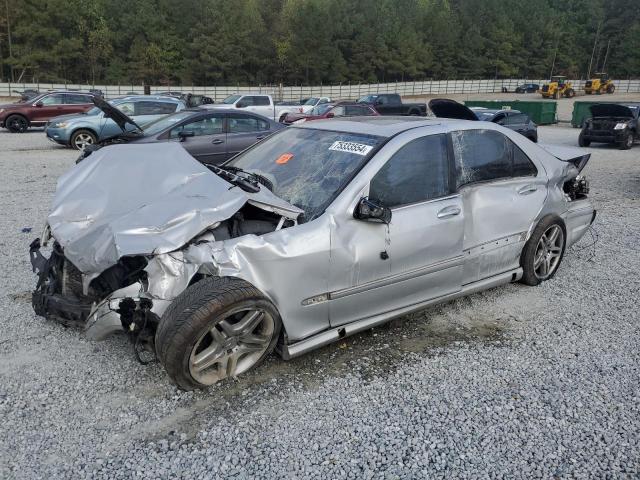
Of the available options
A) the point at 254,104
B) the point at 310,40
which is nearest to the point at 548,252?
the point at 254,104

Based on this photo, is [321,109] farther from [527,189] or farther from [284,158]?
[284,158]

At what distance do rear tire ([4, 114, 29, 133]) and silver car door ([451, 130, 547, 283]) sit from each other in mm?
18471

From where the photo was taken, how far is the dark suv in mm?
16109

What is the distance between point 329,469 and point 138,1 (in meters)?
82.8

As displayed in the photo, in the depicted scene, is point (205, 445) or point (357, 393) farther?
point (357, 393)

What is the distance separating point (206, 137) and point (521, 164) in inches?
267

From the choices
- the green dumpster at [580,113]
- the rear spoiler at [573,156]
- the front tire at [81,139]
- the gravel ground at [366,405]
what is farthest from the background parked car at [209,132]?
the green dumpster at [580,113]

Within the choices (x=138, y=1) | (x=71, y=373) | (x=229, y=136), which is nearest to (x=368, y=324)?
(x=71, y=373)

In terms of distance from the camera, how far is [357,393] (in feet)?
9.72

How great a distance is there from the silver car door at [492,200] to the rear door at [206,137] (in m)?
6.36

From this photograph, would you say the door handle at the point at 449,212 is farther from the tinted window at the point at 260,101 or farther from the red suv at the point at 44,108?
the tinted window at the point at 260,101

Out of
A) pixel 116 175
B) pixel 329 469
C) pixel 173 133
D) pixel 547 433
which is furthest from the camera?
pixel 173 133

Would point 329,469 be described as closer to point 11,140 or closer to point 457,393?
point 457,393

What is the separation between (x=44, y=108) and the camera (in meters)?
17.6
